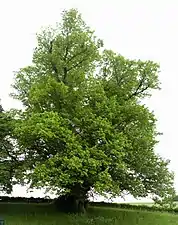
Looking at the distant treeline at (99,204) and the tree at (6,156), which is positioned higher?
the tree at (6,156)

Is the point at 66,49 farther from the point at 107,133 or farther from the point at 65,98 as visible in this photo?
the point at 107,133

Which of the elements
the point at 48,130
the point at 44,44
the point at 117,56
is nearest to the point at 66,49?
the point at 44,44

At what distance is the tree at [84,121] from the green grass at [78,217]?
1678mm

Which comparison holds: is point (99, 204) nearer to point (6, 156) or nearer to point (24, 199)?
point (24, 199)

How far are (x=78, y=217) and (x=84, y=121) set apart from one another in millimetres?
6147

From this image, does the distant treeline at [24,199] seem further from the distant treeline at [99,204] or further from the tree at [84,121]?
the tree at [84,121]

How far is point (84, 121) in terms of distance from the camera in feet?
94.3

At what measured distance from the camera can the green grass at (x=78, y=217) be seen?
1076 inches

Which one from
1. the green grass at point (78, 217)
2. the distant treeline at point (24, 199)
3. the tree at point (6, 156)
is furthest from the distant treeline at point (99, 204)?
the tree at point (6, 156)

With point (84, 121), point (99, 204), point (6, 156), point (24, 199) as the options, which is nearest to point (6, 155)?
point (6, 156)

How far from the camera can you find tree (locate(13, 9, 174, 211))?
27.2m

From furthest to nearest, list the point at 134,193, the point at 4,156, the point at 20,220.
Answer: the point at 4,156 < the point at 134,193 < the point at 20,220

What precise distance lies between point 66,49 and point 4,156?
880 centimetres

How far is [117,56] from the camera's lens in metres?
31.5
